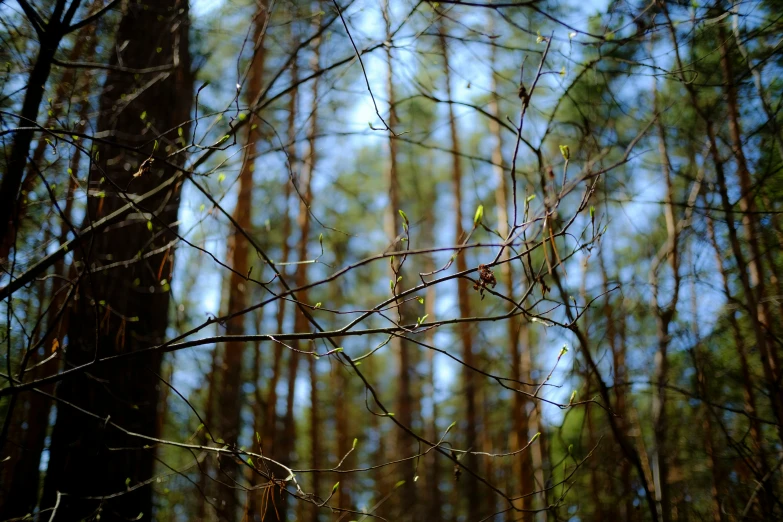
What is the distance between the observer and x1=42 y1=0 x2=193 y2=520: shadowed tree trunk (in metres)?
2.95

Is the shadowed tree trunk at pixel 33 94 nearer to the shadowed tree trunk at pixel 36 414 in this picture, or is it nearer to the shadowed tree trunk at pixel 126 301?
the shadowed tree trunk at pixel 36 414

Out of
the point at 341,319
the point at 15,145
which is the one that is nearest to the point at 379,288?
the point at 341,319

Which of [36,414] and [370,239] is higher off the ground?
[370,239]

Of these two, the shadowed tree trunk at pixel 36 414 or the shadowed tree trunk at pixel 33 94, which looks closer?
the shadowed tree trunk at pixel 33 94

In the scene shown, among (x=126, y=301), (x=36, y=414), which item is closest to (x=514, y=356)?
(x=126, y=301)

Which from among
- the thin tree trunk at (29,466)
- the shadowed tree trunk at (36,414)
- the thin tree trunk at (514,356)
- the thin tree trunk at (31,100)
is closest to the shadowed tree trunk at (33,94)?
the thin tree trunk at (31,100)

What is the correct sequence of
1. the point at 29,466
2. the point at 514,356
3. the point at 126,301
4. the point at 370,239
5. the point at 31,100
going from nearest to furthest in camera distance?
the point at 31,100, the point at 29,466, the point at 126,301, the point at 370,239, the point at 514,356

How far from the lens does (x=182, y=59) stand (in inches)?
151

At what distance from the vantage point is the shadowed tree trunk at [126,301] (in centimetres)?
295

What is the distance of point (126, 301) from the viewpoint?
3.37 meters

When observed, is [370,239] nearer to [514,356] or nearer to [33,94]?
[33,94]

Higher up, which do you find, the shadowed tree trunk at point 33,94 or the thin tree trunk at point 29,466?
the shadowed tree trunk at point 33,94

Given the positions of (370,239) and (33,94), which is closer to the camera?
(33,94)

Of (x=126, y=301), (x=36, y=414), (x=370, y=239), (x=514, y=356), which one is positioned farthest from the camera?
(x=514, y=356)
